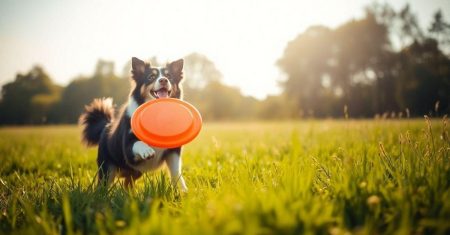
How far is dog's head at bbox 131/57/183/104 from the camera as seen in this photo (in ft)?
14.2

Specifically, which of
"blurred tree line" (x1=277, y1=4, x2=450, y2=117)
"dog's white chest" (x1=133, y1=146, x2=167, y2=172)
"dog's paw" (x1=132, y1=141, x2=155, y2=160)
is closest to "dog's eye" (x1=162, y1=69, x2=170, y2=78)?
"dog's white chest" (x1=133, y1=146, x2=167, y2=172)

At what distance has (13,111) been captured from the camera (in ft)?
135

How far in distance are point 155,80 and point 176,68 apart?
0.44 m

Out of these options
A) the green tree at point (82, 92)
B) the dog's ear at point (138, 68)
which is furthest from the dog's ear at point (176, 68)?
the green tree at point (82, 92)

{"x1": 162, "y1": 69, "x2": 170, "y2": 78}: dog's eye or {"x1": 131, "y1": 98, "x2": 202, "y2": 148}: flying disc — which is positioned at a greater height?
{"x1": 162, "y1": 69, "x2": 170, "y2": 78}: dog's eye

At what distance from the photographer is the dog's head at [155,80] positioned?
4.32m

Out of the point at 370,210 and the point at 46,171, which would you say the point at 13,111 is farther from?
the point at 370,210

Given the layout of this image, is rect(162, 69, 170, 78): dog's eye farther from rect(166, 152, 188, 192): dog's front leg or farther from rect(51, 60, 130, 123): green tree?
rect(51, 60, 130, 123): green tree

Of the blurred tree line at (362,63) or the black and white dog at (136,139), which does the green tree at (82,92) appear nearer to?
the blurred tree line at (362,63)

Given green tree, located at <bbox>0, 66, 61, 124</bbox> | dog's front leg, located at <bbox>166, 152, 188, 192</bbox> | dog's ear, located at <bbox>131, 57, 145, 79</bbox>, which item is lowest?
dog's front leg, located at <bbox>166, 152, 188, 192</bbox>

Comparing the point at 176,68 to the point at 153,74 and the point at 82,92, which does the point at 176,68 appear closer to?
the point at 153,74

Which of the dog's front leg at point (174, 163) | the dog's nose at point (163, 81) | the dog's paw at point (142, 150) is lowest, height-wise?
the dog's front leg at point (174, 163)

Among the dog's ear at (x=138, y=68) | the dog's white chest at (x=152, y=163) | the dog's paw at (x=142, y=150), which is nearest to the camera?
the dog's paw at (x=142, y=150)

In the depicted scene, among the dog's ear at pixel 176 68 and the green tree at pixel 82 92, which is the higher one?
the green tree at pixel 82 92
